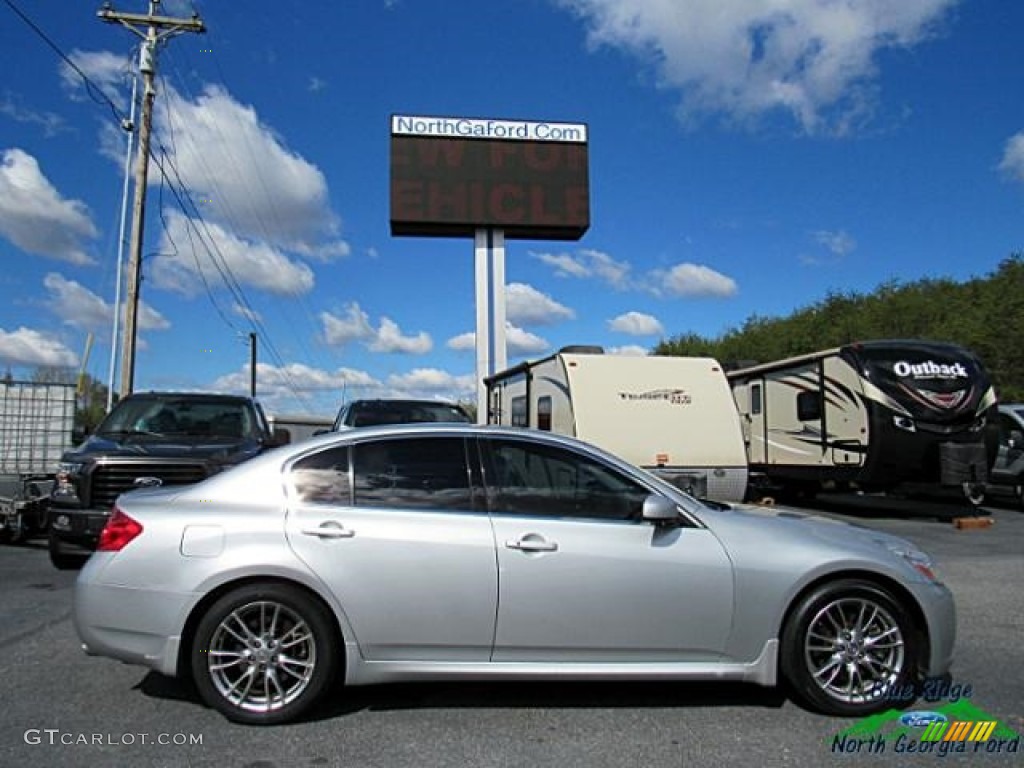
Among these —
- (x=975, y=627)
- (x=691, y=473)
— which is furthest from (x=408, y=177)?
(x=975, y=627)

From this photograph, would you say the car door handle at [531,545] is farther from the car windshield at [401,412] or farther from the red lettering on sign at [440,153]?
the red lettering on sign at [440,153]

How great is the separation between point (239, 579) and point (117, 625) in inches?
27.5

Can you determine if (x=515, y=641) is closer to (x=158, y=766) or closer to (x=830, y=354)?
(x=158, y=766)

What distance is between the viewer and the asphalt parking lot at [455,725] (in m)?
3.97

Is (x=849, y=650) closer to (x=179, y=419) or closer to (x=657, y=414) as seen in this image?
(x=657, y=414)

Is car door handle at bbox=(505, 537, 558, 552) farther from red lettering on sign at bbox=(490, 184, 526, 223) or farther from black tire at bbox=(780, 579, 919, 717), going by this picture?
red lettering on sign at bbox=(490, 184, 526, 223)

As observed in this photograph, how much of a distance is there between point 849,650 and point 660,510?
1.31 m

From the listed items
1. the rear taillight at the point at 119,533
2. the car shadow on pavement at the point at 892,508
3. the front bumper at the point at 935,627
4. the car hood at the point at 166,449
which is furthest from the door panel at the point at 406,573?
the car shadow on pavement at the point at 892,508

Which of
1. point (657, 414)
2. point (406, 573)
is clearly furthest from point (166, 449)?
point (657, 414)

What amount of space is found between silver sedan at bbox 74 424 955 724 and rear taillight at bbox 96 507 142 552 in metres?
0.01

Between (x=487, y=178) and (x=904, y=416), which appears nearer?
(x=904, y=416)

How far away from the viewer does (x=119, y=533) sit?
4.54m

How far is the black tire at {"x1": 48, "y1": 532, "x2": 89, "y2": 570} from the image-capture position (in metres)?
8.30

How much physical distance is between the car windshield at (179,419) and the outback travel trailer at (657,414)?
173 inches
